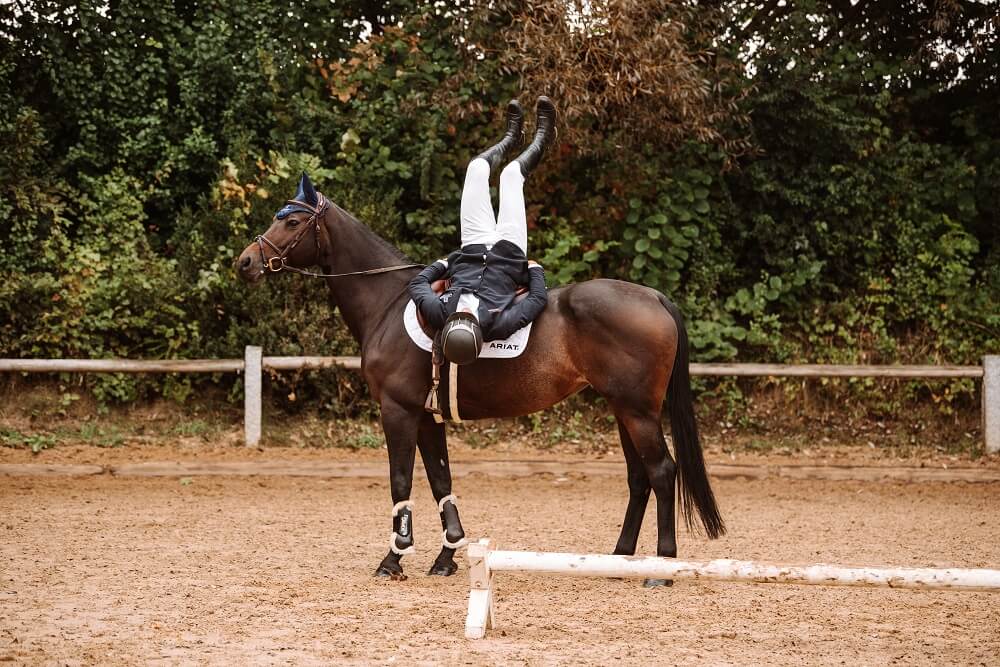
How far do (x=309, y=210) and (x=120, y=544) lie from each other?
8.20 ft

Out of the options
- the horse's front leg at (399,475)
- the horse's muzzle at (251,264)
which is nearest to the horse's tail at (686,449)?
the horse's front leg at (399,475)

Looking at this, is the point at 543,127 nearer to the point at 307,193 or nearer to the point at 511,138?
the point at 511,138

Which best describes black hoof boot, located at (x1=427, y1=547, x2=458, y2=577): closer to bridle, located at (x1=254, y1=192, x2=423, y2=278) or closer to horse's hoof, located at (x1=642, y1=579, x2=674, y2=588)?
horse's hoof, located at (x1=642, y1=579, x2=674, y2=588)

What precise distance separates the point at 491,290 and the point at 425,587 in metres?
1.69

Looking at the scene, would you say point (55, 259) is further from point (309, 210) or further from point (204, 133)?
point (309, 210)

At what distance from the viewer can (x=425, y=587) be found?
5359mm

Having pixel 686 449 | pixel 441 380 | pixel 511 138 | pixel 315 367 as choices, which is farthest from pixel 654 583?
pixel 315 367

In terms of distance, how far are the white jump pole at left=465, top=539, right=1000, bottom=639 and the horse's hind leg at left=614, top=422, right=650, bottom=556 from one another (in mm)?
1396

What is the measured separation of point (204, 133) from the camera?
39.2 ft

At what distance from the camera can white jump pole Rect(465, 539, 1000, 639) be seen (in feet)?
12.9

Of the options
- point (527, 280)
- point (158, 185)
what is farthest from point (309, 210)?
point (158, 185)

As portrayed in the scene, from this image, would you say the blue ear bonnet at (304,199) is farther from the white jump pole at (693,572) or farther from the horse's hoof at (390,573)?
the white jump pole at (693,572)

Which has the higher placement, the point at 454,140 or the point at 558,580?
the point at 454,140

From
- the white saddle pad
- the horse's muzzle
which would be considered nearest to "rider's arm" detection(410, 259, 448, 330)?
the white saddle pad
